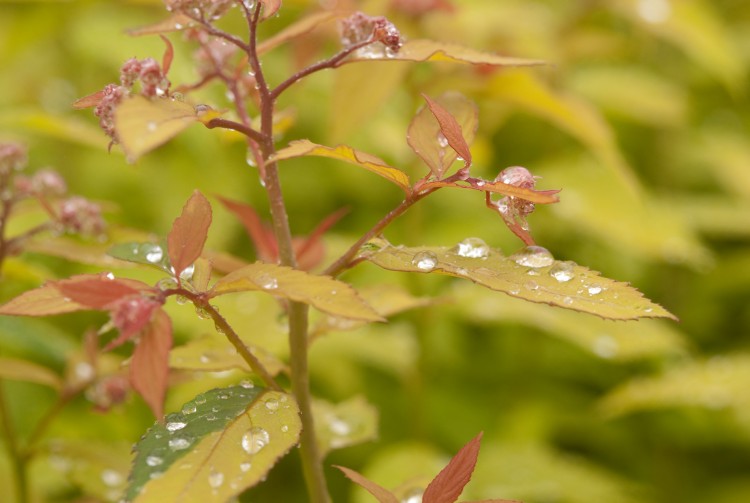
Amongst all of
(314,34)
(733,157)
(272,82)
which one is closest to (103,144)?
(314,34)

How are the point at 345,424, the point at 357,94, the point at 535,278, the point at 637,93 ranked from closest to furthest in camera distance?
the point at 535,278
the point at 345,424
the point at 357,94
the point at 637,93

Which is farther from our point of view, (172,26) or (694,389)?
(694,389)

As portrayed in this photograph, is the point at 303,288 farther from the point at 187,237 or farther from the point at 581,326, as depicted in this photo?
the point at 581,326

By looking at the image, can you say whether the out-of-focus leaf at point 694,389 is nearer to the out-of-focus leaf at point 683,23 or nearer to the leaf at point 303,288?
the out-of-focus leaf at point 683,23

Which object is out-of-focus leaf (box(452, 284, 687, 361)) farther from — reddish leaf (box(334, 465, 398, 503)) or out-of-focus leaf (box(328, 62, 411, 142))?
reddish leaf (box(334, 465, 398, 503))

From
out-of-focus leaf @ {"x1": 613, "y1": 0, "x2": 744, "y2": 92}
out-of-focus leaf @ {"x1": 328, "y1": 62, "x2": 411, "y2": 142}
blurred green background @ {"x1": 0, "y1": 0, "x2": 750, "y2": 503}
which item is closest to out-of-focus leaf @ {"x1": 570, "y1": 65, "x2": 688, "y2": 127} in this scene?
blurred green background @ {"x1": 0, "y1": 0, "x2": 750, "y2": 503}

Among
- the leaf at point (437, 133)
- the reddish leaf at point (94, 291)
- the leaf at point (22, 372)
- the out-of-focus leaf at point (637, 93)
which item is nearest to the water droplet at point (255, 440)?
the reddish leaf at point (94, 291)

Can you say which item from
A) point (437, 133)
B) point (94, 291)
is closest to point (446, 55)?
point (437, 133)

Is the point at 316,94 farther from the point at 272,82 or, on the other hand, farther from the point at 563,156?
the point at 563,156
